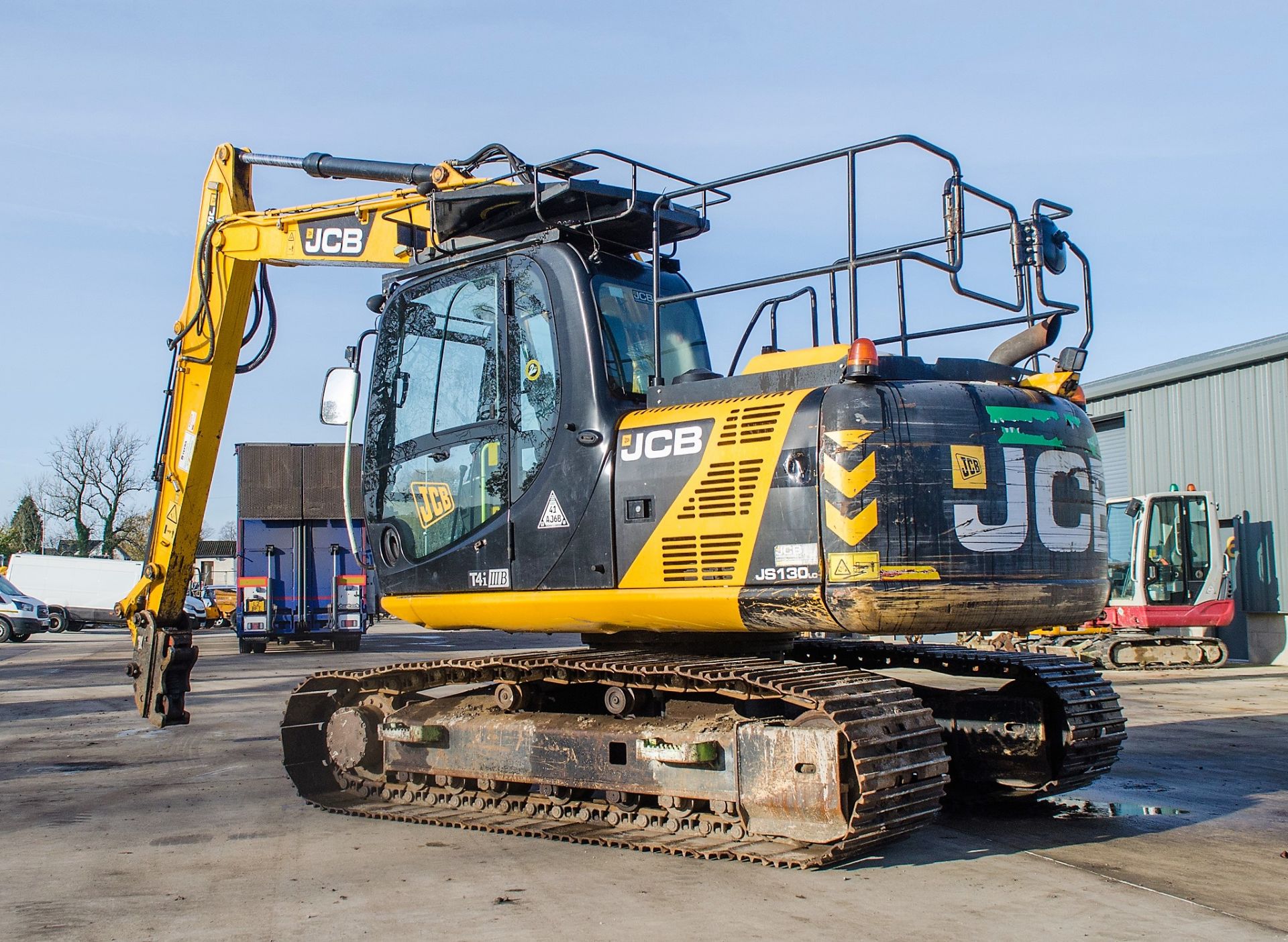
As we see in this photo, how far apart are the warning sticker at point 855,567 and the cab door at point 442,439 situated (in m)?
2.04

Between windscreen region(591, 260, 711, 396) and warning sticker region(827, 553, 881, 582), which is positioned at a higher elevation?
windscreen region(591, 260, 711, 396)

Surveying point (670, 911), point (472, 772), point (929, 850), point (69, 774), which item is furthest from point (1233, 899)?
point (69, 774)

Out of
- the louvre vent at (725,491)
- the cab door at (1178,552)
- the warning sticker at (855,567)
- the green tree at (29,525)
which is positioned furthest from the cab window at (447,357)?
the green tree at (29,525)

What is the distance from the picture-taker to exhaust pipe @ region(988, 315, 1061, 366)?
620 centimetres

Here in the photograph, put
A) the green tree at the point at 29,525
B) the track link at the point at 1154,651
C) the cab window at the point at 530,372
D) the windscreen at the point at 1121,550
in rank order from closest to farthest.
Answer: the cab window at the point at 530,372 → the track link at the point at 1154,651 → the windscreen at the point at 1121,550 → the green tree at the point at 29,525

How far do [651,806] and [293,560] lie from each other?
20.7 m

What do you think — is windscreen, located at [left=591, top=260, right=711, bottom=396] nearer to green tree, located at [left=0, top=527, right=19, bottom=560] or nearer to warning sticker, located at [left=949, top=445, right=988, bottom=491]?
warning sticker, located at [left=949, top=445, right=988, bottom=491]

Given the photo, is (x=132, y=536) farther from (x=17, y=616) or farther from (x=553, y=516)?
(x=553, y=516)

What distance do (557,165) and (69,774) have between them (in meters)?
6.26

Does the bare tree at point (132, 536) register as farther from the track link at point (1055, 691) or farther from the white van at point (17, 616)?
the track link at point (1055, 691)

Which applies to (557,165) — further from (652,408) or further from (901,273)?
(901,273)

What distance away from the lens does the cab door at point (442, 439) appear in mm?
6863

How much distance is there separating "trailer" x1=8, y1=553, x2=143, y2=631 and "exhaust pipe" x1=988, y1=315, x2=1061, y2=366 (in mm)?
39186

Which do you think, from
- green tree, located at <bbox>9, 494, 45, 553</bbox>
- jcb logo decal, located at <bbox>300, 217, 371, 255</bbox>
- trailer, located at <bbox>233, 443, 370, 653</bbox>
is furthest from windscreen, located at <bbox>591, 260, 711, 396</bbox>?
green tree, located at <bbox>9, 494, 45, 553</bbox>
